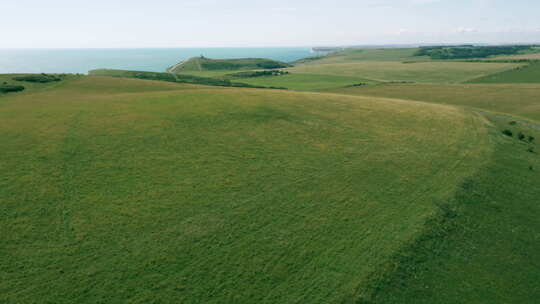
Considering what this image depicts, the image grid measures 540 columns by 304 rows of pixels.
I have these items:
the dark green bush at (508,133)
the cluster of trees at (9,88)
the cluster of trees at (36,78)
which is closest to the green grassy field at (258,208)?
the dark green bush at (508,133)

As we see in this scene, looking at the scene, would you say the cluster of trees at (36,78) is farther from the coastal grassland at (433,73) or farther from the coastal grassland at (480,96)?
the coastal grassland at (433,73)

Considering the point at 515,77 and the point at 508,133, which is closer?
the point at 508,133

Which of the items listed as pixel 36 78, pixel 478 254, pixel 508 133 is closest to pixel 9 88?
pixel 36 78

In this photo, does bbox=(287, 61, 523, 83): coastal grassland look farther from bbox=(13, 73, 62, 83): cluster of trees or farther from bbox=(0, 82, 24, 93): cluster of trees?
bbox=(0, 82, 24, 93): cluster of trees

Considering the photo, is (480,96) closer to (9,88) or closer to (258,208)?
(258,208)

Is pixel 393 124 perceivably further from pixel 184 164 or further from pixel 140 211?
pixel 140 211

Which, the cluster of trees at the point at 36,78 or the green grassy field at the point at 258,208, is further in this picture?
the cluster of trees at the point at 36,78

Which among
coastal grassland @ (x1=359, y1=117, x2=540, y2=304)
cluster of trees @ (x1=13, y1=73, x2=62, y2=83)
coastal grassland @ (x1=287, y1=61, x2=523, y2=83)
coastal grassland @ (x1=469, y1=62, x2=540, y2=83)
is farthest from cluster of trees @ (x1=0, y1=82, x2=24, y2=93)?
coastal grassland @ (x1=469, y1=62, x2=540, y2=83)
